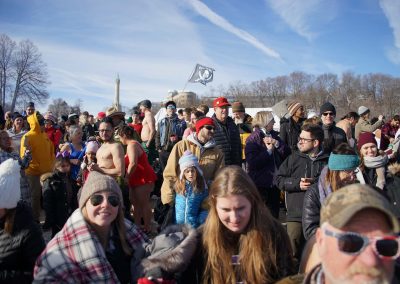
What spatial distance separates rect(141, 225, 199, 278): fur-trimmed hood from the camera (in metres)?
2.21

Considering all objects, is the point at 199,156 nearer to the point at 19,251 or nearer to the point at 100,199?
the point at 100,199

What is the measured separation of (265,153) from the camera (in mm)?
→ 5582

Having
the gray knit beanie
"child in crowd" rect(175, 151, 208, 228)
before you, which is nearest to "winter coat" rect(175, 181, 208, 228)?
"child in crowd" rect(175, 151, 208, 228)

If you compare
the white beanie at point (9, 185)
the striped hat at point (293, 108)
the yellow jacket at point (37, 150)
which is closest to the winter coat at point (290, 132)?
the striped hat at point (293, 108)

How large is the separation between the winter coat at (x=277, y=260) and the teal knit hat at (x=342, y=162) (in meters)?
1.29

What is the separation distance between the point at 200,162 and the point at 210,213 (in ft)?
7.20

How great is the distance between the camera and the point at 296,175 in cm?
418

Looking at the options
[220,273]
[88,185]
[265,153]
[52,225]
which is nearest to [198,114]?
[265,153]

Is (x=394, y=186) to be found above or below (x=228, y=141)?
below

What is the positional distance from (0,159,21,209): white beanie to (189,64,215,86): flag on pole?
12451 mm

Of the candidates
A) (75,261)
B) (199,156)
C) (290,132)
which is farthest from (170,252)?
(290,132)

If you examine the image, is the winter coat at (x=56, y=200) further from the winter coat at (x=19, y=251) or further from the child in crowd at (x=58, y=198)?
the winter coat at (x=19, y=251)

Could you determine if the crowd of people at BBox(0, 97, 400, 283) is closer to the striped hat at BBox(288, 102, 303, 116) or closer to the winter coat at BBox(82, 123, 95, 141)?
the striped hat at BBox(288, 102, 303, 116)

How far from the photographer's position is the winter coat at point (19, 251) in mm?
2510
